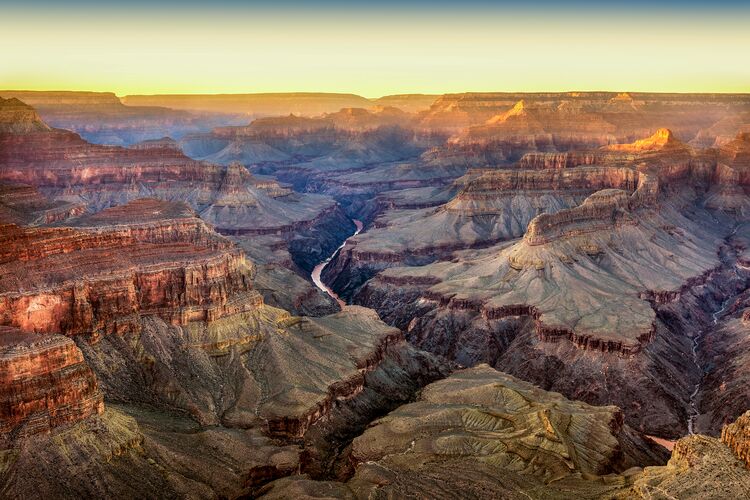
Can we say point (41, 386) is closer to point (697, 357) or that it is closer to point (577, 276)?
point (577, 276)

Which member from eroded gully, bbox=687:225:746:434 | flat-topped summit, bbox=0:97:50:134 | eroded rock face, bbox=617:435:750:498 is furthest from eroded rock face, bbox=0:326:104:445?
flat-topped summit, bbox=0:97:50:134

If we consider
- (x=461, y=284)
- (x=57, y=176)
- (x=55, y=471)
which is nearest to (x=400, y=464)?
(x=55, y=471)

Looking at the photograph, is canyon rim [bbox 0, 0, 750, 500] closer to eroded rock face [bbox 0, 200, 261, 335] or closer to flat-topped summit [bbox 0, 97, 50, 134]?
eroded rock face [bbox 0, 200, 261, 335]

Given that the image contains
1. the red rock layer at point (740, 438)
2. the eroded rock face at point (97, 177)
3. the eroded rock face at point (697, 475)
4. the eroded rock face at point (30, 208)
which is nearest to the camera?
Answer: the eroded rock face at point (697, 475)

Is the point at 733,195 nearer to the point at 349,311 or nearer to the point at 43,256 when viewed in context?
the point at 349,311

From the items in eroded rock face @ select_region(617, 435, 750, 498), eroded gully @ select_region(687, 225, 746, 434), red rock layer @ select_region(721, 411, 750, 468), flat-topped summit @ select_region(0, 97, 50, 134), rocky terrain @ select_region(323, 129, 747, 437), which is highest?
flat-topped summit @ select_region(0, 97, 50, 134)

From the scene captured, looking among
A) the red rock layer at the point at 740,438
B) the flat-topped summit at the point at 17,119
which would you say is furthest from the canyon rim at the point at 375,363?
the flat-topped summit at the point at 17,119

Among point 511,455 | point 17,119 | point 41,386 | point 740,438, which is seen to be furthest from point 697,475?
point 17,119

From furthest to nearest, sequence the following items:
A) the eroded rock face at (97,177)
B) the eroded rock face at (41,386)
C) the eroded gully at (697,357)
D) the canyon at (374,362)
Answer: the eroded rock face at (97,177)
the eroded gully at (697,357)
the canyon at (374,362)
the eroded rock face at (41,386)

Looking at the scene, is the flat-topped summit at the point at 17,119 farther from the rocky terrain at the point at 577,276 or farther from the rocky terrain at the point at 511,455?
the rocky terrain at the point at 511,455
